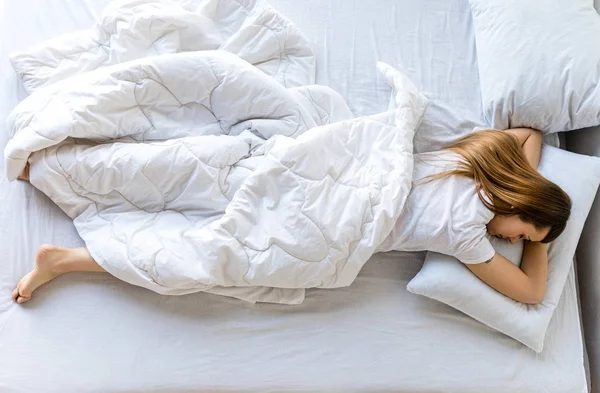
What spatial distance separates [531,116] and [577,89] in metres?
0.11

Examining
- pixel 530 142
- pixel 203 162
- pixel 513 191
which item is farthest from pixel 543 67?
pixel 203 162

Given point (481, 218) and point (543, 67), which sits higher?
point (543, 67)

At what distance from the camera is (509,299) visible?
125 cm

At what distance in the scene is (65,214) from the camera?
1293 millimetres

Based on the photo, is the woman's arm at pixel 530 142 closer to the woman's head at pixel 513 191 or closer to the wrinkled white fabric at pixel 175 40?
the woman's head at pixel 513 191

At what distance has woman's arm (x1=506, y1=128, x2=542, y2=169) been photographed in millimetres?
1360

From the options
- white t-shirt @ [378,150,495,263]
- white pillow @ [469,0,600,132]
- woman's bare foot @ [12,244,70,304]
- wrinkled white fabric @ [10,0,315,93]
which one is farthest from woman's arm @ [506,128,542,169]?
A: woman's bare foot @ [12,244,70,304]

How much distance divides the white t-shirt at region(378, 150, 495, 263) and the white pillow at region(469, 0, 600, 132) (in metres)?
0.22

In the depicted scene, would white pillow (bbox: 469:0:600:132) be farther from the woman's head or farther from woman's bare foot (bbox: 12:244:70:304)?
woman's bare foot (bbox: 12:244:70:304)

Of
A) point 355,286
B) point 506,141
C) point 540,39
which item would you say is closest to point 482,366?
point 355,286

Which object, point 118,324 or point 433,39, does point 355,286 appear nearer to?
point 118,324

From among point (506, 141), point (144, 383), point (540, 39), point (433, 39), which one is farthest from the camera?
point (433, 39)

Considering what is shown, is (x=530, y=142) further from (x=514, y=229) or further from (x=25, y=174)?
(x=25, y=174)

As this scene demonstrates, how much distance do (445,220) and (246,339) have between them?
0.48m
